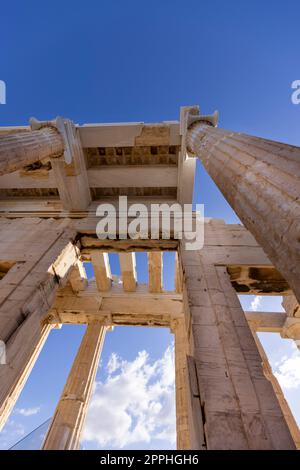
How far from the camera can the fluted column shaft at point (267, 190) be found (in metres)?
2.34

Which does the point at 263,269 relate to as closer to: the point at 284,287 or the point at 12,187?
the point at 284,287

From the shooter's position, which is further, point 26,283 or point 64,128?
point 64,128

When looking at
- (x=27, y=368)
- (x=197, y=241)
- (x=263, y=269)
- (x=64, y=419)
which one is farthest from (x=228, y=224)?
(x=27, y=368)

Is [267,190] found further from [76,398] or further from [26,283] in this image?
[76,398]

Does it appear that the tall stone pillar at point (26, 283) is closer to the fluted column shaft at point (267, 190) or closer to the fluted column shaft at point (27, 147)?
the fluted column shaft at point (27, 147)

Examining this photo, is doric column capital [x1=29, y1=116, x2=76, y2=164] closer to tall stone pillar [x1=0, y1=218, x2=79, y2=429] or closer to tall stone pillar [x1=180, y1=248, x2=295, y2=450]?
tall stone pillar [x1=0, y1=218, x2=79, y2=429]

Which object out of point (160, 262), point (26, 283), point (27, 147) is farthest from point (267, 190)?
point (160, 262)

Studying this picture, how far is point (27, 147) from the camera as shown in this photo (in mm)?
5789

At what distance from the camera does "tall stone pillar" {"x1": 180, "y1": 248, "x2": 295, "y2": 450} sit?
2.88 m

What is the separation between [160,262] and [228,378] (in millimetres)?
6795

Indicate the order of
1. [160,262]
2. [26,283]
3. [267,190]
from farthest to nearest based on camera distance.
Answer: [160,262] < [26,283] < [267,190]

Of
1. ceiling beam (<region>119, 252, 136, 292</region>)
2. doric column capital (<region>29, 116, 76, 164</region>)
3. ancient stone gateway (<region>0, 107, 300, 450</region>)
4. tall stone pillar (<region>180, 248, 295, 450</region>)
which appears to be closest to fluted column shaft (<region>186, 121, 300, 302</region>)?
ancient stone gateway (<region>0, 107, 300, 450</region>)

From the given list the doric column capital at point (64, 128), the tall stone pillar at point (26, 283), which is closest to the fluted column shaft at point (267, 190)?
the tall stone pillar at point (26, 283)

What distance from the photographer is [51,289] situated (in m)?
5.79
